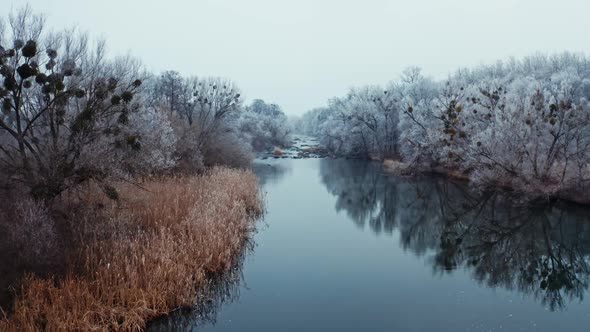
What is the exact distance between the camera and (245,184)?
2241 centimetres

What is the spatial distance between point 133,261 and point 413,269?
8.66 metres

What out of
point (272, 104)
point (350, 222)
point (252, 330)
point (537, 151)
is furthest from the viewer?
point (272, 104)

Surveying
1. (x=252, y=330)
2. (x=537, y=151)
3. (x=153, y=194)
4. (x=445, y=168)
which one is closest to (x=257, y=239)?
(x=153, y=194)

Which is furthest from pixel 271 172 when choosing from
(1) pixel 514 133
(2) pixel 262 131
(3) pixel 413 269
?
(2) pixel 262 131

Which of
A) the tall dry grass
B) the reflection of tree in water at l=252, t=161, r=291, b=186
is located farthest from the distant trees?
the tall dry grass

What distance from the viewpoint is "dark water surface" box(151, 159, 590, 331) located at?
10023 millimetres

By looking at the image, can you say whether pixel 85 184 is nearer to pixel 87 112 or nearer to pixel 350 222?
pixel 87 112

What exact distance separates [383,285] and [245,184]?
38.5 ft

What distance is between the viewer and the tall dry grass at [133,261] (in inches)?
318

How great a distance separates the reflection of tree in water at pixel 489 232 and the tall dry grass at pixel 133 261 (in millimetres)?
7459

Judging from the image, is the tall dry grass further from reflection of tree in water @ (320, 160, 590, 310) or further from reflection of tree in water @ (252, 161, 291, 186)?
reflection of tree in water @ (252, 161, 291, 186)

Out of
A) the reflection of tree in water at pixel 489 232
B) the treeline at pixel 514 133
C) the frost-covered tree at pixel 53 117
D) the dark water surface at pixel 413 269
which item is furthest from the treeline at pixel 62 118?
the treeline at pixel 514 133

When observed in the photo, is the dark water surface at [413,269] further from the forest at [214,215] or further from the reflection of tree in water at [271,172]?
the reflection of tree in water at [271,172]

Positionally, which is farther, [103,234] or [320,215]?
[320,215]
